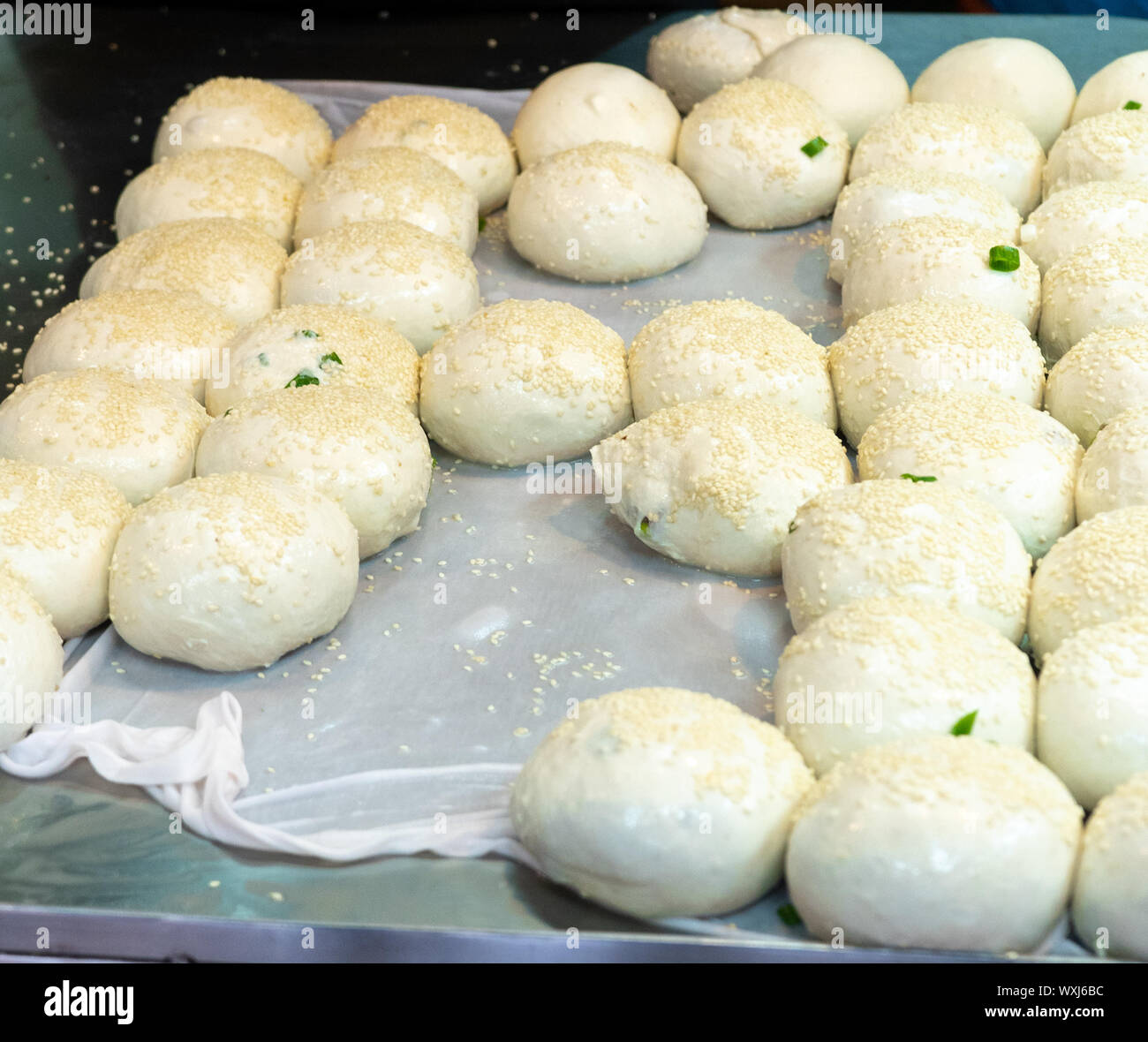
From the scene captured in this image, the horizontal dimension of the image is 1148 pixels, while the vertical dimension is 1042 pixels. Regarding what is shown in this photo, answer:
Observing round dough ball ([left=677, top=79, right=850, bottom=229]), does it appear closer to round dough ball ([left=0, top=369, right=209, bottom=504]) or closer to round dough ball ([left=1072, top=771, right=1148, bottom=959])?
round dough ball ([left=0, top=369, right=209, bottom=504])

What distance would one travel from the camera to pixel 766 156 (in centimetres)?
255

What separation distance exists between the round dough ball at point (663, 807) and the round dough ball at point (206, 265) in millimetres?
1201

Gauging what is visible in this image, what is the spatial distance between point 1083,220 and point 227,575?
1507mm

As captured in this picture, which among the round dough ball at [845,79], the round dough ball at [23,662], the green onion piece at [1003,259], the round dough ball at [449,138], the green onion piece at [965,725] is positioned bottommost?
the round dough ball at [23,662]

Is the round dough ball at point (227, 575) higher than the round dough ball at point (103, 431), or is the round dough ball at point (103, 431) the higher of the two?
the round dough ball at point (103, 431)

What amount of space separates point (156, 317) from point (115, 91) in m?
1.39

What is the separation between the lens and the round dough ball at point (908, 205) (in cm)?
227

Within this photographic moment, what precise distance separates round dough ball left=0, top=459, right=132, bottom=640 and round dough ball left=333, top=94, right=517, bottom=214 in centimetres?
116

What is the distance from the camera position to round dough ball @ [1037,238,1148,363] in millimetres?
1970

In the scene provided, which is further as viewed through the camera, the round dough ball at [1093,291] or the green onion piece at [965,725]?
the round dough ball at [1093,291]

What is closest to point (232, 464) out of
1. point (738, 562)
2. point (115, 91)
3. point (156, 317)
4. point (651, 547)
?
point (156, 317)

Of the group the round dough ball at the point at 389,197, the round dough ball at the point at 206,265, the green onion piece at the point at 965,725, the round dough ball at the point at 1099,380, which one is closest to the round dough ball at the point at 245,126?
the round dough ball at the point at 389,197

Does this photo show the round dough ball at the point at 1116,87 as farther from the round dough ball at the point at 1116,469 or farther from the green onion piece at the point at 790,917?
the green onion piece at the point at 790,917
